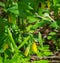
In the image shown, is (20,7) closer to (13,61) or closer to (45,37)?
(13,61)

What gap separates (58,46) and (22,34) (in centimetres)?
65

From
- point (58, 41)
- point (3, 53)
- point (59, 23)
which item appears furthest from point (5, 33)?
point (58, 41)

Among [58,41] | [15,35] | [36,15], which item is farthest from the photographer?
[58,41]

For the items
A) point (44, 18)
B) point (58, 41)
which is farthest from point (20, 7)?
point (58, 41)

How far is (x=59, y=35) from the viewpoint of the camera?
2.38 metres

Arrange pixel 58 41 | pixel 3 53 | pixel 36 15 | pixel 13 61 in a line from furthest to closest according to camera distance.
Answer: pixel 58 41 < pixel 36 15 < pixel 3 53 < pixel 13 61

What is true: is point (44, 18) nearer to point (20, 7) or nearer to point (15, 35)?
point (15, 35)

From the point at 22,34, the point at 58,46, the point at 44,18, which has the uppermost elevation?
the point at 44,18

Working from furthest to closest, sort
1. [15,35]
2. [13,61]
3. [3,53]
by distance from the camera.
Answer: [15,35]
[3,53]
[13,61]

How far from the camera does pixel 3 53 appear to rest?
4.70ft

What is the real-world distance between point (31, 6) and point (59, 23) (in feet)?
0.82

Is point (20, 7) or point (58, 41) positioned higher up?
point (20, 7)

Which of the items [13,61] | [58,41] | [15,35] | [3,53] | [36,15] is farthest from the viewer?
[58,41]

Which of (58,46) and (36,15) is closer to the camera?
(36,15)
